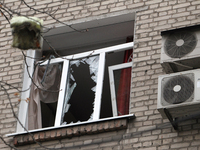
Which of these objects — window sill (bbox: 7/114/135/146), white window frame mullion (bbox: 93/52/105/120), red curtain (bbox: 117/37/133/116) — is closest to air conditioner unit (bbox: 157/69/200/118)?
window sill (bbox: 7/114/135/146)

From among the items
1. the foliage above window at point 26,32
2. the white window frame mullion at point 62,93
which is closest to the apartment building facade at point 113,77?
the white window frame mullion at point 62,93

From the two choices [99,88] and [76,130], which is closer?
[76,130]

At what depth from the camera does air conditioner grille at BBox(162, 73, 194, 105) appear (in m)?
5.89

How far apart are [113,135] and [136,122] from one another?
34 centimetres

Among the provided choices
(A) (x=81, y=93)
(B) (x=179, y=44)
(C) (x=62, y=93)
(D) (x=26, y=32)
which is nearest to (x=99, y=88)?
(C) (x=62, y=93)

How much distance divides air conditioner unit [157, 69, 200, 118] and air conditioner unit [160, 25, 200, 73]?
0.18 metres

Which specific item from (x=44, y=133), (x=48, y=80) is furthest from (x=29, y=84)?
(x=44, y=133)

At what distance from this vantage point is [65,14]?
7969 mm

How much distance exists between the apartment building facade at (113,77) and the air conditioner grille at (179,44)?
0.04ft

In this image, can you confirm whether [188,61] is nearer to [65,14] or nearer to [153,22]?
[153,22]

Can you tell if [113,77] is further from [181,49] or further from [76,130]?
[181,49]

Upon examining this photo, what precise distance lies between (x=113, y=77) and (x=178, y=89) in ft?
5.15

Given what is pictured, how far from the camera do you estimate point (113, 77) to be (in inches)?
289

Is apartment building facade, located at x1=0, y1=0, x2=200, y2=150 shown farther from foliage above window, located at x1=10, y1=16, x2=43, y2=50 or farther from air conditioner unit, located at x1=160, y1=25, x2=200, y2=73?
foliage above window, located at x1=10, y1=16, x2=43, y2=50
